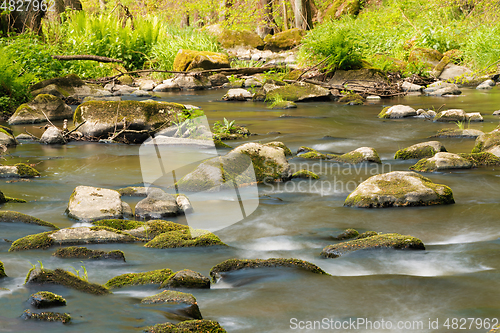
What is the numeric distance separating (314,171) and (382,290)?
3.15m

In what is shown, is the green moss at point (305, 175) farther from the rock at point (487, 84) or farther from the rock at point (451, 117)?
the rock at point (487, 84)

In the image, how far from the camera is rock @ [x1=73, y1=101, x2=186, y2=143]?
7465 millimetres

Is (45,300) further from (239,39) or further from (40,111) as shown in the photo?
(239,39)

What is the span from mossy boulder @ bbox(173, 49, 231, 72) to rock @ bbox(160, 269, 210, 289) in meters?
13.4

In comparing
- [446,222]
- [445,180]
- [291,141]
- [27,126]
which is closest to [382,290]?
[446,222]

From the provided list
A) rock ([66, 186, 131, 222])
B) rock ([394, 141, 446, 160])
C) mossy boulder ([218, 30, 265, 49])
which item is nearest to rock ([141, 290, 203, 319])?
rock ([66, 186, 131, 222])

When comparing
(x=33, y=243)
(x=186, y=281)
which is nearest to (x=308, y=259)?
(x=186, y=281)

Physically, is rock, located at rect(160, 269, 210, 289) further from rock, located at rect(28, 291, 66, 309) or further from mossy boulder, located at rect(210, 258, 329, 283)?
rock, located at rect(28, 291, 66, 309)

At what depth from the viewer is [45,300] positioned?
2.15 meters

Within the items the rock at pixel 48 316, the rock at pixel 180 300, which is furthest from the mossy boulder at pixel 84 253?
the rock at pixel 48 316

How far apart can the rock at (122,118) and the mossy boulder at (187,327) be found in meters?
5.74

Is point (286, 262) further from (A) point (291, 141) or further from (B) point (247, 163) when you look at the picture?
(A) point (291, 141)

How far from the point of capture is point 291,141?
25.0ft

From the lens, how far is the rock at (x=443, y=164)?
17.6 ft
